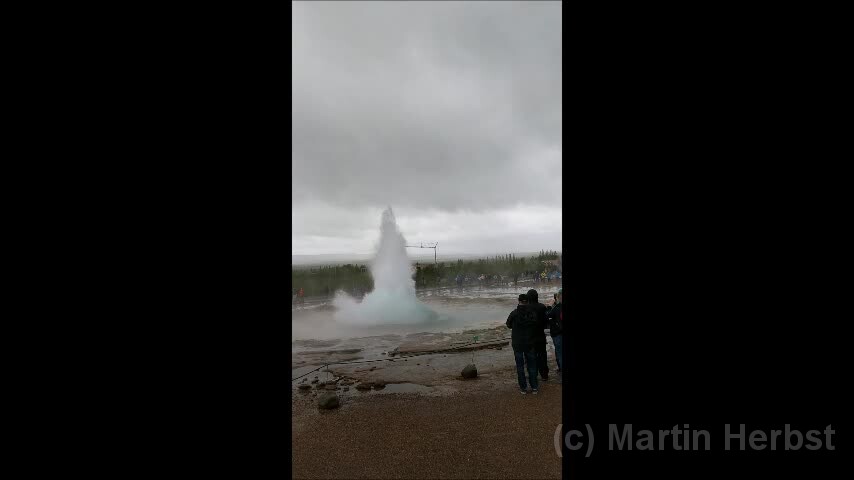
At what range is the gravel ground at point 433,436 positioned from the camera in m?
4.72

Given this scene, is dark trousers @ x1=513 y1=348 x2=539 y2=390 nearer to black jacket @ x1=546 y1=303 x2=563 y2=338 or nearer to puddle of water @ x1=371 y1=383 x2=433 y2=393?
black jacket @ x1=546 y1=303 x2=563 y2=338

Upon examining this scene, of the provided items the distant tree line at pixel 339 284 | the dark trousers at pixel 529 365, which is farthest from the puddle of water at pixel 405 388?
the distant tree line at pixel 339 284

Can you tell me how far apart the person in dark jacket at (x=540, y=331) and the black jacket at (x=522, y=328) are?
0.13 m

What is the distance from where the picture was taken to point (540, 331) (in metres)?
6.92

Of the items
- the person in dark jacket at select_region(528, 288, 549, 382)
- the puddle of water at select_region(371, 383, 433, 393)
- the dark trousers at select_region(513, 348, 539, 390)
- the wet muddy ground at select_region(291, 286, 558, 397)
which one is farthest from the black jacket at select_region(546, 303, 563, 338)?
the puddle of water at select_region(371, 383, 433, 393)

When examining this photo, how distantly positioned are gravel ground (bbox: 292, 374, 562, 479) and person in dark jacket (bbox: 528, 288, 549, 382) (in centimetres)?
36

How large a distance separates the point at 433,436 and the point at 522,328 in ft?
7.72
